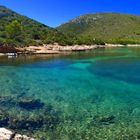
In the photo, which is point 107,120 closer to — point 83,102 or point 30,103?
point 83,102

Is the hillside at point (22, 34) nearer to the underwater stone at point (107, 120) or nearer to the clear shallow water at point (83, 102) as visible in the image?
the clear shallow water at point (83, 102)

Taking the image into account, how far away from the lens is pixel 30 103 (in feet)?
94.8

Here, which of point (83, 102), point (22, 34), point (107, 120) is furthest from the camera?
point (22, 34)

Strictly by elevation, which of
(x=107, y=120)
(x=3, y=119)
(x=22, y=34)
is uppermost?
(x=22, y=34)

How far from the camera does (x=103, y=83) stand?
41312 millimetres

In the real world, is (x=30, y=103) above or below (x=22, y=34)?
below

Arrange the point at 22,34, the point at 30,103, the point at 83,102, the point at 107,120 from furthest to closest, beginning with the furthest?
the point at 22,34 < the point at 83,102 < the point at 30,103 < the point at 107,120

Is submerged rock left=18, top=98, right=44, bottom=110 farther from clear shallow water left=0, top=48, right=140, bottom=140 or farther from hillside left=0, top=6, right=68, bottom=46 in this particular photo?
hillside left=0, top=6, right=68, bottom=46

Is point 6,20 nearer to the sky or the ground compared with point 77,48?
nearer to the sky

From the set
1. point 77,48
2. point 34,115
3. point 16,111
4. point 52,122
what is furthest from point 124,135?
point 77,48

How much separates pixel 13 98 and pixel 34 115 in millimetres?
6799

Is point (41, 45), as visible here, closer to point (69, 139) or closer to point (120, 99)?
point (120, 99)

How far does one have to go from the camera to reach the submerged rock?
2770 centimetres

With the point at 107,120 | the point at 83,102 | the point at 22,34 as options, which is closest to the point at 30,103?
the point at 83,102
